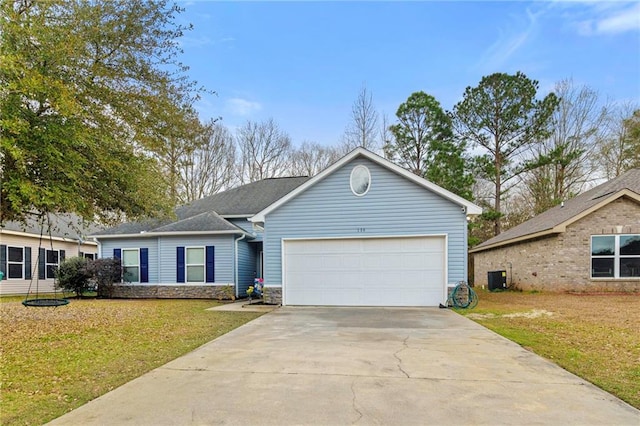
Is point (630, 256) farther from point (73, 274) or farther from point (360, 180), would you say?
point (73, 274)

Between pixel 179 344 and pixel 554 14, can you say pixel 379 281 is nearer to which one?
pixel 179 344

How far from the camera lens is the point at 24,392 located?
4.30m

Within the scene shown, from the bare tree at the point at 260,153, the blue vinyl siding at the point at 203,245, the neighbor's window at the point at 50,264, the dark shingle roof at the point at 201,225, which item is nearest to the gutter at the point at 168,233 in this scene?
the dark shingle roof at the point at 201,225

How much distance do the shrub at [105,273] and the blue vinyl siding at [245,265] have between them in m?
5.21

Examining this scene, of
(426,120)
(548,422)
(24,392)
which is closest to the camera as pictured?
(548,422)

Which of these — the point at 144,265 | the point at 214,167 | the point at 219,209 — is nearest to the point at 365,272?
the point at 219,209

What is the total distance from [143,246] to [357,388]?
14.3 meters

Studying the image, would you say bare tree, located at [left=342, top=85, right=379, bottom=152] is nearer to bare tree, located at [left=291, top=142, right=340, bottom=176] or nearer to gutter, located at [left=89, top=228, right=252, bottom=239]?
bare tree, located at [left=291, top=142, right=340, bottom=176]

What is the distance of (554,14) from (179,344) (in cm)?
1402

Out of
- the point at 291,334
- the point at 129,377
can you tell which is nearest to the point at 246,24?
the point at 291,334

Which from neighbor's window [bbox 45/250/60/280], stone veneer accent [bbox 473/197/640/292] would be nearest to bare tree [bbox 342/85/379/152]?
stone veneer accent [bbox 473/197/640/292]

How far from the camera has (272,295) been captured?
41.6 feet

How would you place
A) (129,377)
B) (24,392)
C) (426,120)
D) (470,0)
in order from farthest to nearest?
(426,120), (470,0), (129,377), (24,392)

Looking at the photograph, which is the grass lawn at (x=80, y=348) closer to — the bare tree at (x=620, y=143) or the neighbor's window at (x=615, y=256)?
the neighbor's window at (x=615, y=256)
